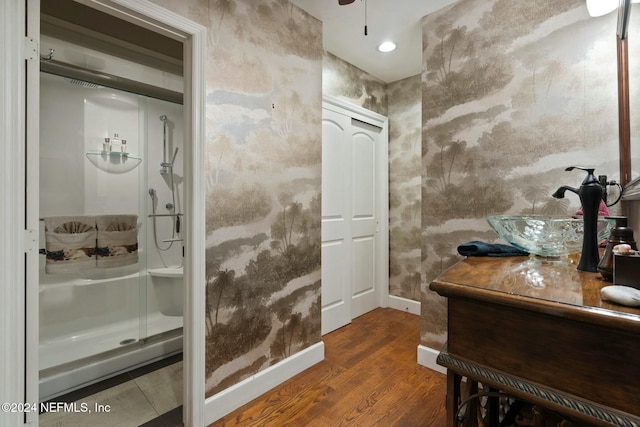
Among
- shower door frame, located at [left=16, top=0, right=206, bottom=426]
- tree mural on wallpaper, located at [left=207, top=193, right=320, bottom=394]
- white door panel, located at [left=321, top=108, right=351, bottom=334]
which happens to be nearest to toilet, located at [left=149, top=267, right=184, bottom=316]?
tree mural on wallpaper, located at [left=207, top=193, right=320, bottom=394]

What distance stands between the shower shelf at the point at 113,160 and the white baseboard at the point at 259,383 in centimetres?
214

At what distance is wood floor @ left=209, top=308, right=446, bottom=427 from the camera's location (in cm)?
162

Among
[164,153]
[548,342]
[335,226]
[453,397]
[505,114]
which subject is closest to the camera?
[548,342]

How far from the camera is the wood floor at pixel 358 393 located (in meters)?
1.62

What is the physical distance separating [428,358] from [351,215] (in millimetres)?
1435

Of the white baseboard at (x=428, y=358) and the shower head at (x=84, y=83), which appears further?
the shower head at (x=84, y=83)

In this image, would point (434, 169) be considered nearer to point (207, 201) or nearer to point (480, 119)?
point (480, 119)

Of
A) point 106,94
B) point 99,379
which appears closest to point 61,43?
point 106,94

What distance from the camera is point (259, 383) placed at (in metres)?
1.83
